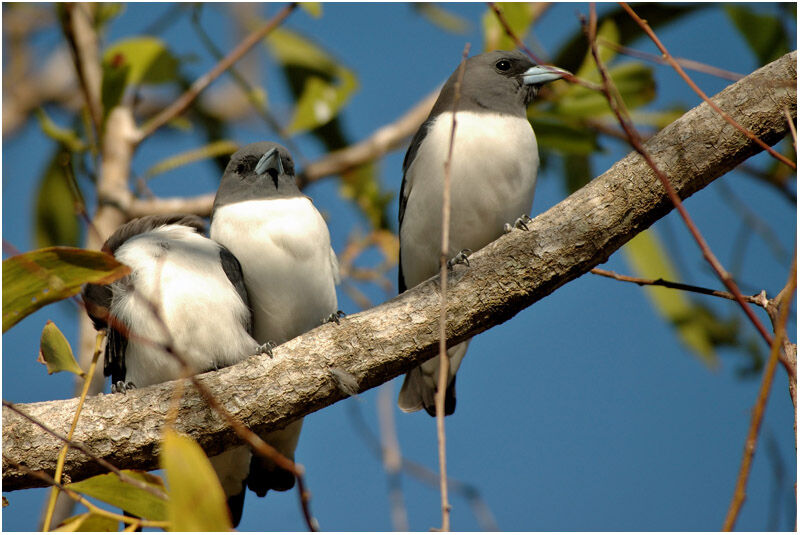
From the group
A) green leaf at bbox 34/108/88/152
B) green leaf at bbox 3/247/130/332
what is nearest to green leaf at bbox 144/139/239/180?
green leaf at bbox 34/108/88/152

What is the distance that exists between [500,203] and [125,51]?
3.05m

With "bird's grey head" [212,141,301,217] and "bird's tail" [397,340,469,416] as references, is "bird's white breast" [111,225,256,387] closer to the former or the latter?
"bird's grey head" [212,141,301,217]

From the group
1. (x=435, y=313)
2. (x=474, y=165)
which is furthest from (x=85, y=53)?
(x=435, y=313)

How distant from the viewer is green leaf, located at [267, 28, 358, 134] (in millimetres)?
5508

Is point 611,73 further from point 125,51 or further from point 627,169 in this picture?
point 125,51

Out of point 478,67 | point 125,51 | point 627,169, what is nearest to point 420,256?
point 478,67

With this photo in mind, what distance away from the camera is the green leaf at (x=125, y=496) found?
7.63ft

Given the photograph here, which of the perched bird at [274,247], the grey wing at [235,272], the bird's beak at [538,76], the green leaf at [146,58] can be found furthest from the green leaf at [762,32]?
the green leaf at [146,58]

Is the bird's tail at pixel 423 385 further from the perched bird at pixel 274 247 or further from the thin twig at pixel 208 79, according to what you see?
the thin twig at pixel 208 79

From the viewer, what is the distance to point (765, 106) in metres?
2.91

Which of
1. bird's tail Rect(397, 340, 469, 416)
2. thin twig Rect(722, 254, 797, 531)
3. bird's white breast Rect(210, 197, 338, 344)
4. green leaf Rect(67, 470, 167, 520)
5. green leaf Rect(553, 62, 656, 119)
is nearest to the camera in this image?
thin twig Rect(722, 254, 797, 531)

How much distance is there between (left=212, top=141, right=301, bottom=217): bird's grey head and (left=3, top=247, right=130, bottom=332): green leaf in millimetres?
1633

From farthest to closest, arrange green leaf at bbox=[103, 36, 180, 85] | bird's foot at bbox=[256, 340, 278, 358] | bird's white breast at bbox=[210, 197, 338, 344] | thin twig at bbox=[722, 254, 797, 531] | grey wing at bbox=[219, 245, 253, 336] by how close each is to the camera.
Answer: green leaf at bbox=[103, 36, 180, 85], bird's white breast at bbox=[210, 197, 338, 344], grey wing at bbox=[219, 245, 253, 336], bird's foot at bbox=[256, 340, 278, 358], thin twig at bbox=[722, 254, 797, 531]

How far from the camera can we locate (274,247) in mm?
3754
